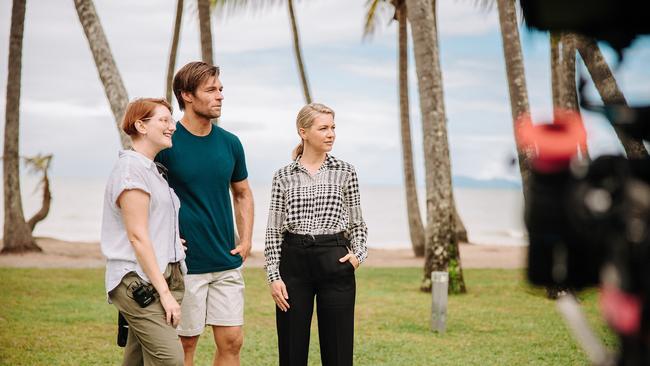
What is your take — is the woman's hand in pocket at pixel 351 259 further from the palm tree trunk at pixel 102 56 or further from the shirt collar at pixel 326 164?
the palm tree trunk at pixel 102 56

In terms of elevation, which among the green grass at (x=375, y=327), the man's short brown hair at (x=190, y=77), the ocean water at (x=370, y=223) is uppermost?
the man's short brown hair at (x=190, y=77)

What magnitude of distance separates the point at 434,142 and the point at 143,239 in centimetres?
1041

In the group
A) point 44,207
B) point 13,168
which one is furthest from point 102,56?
point 44,207

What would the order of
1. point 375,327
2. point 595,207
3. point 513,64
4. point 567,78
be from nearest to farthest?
1. point 595,207
2. point 375,327
3. point 567,78
4. point 513,64

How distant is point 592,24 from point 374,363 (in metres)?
7.08

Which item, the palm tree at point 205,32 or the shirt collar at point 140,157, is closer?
the shirt collar at point 140,157

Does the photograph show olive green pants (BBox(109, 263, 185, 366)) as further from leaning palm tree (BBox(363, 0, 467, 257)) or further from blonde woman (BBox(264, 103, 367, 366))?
leaning palm tree (BBox(363, 0, 467, 257))

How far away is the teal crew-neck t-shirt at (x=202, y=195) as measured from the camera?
533 cm

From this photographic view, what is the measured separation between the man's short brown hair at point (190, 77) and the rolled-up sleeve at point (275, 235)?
0.80 m

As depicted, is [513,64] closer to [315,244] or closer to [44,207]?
[315,244]

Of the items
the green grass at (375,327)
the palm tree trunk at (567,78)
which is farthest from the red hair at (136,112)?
the palm tree trunk at (567,78)

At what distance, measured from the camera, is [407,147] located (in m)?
25.5

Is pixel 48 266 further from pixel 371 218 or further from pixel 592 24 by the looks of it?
pixel 371 218

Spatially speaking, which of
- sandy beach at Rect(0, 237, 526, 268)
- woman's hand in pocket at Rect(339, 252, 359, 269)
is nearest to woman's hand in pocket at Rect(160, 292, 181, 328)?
woman's hand in pocket at Rect(339, 252, 359, 269)
